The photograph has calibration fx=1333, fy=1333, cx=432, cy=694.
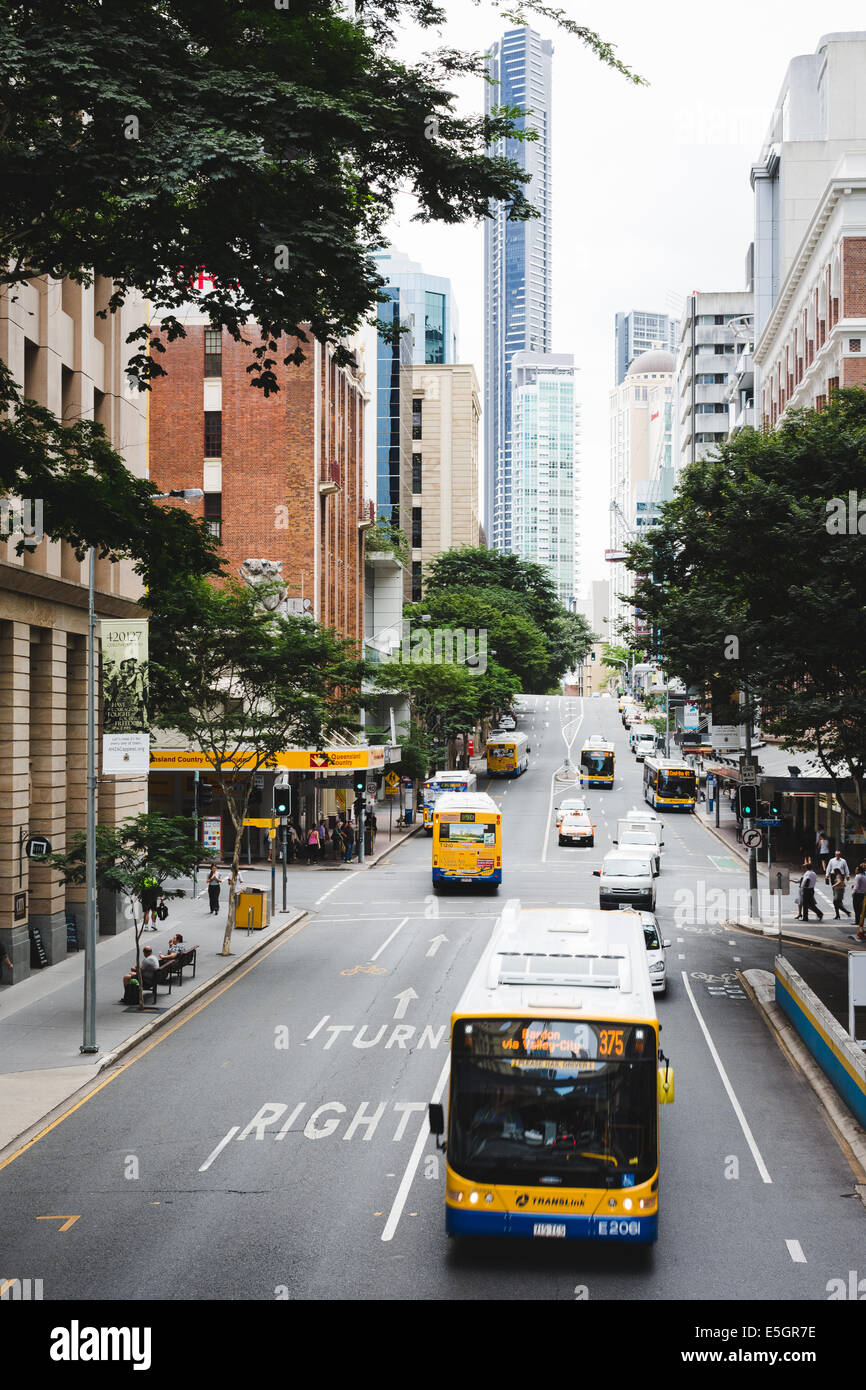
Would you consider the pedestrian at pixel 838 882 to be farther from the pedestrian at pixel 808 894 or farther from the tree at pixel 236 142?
the tree at pixel 236 142

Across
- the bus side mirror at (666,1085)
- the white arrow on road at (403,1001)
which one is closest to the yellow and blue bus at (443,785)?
the white arrow on road at (403,1001)

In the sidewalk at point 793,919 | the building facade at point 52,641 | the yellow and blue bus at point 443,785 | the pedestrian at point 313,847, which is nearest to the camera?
the building facade at point 52,641

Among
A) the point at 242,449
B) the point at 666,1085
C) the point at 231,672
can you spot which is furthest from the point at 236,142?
the point at 242,449

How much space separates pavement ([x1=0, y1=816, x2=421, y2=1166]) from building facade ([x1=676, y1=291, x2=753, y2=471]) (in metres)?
95.5

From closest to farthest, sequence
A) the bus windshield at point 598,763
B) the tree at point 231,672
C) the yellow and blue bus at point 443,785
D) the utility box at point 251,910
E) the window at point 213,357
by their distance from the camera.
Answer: the tree at point 231,672
the utility box at point 251,910
the window at point 213,357
the yellow and blue bus at point 443,785
the bus windshield at point 598,763

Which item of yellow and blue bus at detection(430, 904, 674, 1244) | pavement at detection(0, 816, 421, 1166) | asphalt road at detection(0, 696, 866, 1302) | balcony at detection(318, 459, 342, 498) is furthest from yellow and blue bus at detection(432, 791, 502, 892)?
yellow and blue bus at detection(430, 904, 674, 1244)

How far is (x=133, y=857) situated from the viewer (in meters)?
26.4

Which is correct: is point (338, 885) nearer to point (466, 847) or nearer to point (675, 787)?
point (466, 847)

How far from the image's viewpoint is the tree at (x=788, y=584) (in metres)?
27.0

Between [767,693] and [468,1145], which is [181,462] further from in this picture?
[468,1145]

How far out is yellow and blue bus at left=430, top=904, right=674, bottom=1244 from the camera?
12234 mm

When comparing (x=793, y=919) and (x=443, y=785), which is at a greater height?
(x=443, y=785)

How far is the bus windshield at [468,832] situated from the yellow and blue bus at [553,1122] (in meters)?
29.1

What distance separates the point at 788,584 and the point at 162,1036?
15.8 metres
